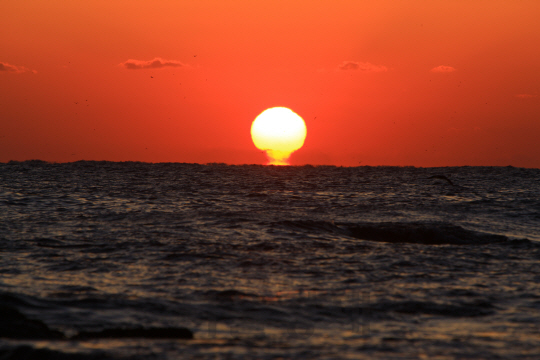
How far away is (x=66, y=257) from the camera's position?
52.1 ft

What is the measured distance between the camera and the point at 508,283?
13492mm

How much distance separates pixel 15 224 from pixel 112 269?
34.5ft

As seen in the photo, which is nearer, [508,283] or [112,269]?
[508,283]

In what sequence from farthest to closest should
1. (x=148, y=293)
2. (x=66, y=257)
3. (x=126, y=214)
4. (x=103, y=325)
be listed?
(x=126, y=214), (x=66, y=257), (x=148, y=293), (x=103, y=325)

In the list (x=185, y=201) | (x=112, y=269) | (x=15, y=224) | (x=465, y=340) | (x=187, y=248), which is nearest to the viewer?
(x=465, y=340)

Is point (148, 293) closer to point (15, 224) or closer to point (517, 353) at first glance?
point (517, 353)

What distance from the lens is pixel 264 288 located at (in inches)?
503

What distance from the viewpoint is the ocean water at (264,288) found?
8742 millimetres

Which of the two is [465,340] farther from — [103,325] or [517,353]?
[103,325]

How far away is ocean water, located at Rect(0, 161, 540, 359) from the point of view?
874cm

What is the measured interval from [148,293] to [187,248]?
5695 millimetres

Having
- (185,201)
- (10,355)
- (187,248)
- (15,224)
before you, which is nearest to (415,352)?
(10,355)

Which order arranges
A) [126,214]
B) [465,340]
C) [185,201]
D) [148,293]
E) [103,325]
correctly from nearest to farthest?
[465,340] < [103,325] < [148,293] < [126,214] < [185,201]

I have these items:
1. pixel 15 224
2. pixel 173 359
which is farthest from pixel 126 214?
pixel 173 359
